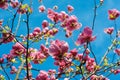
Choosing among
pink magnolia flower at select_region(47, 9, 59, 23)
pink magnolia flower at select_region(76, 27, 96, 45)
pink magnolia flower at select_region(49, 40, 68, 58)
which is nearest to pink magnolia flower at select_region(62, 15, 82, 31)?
pink magnolia flower at select_region(47, 9, 59, 23)

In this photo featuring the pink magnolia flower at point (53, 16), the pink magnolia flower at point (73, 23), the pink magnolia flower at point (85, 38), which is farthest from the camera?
the pink magnolia flower at point (53, 16)

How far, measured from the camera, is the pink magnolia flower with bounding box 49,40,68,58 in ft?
13.1

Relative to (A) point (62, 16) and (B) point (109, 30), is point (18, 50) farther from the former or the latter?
(B) point (109, 30)

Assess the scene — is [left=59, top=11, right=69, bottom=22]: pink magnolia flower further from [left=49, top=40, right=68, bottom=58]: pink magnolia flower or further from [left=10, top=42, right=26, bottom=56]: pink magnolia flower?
[left=49, top=40, right=68, bottom=58]: pink magnolia flower

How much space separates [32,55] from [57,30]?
1.84 metres

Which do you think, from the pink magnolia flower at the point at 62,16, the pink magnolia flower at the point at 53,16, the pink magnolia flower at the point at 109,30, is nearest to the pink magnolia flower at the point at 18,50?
the pink magnolia flower at the point at 53,16

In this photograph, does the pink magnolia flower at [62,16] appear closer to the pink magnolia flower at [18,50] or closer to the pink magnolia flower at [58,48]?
the pink magnolia flower at [18,50]

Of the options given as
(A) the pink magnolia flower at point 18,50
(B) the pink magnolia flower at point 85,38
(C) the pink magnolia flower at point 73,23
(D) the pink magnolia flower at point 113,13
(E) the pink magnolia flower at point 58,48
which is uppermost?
(D) the pink magnolia flower at point 113,13

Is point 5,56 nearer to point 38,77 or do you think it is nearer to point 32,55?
point 32,55

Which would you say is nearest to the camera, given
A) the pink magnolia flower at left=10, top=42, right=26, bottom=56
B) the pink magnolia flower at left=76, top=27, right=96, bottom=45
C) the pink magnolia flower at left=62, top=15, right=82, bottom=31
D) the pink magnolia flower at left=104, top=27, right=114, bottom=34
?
the pink magnolia flower at left=76, top=27, right=96, bottom=45

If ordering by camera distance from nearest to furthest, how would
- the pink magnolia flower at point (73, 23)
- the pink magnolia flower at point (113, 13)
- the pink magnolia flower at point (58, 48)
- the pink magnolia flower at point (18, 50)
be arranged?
1. the pink magnolia flower at point (58, 48)
2. the pink magnolia flower at point (18, 50)
3. the pink magnolia flower at point (73, 23)
4. the pink magnolia flower at point (113, 13)

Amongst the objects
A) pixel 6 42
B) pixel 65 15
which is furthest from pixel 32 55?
pixel 65 15

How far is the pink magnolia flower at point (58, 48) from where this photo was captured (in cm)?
401

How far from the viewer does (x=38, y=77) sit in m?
4.73
